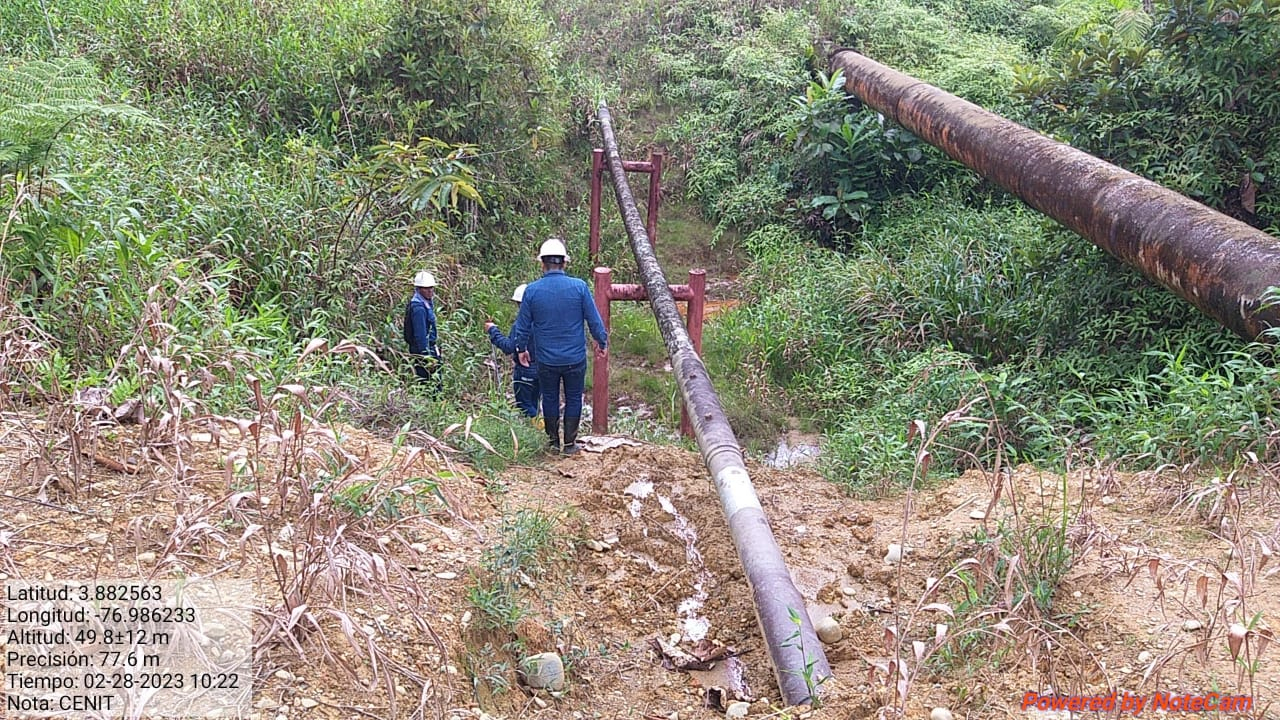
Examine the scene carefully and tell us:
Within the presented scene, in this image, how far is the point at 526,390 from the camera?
570 cm

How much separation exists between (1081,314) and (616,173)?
13.8 ft

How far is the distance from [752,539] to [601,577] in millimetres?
722

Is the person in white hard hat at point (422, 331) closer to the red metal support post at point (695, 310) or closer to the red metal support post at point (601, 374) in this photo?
the red metal support post at point (601, 374)

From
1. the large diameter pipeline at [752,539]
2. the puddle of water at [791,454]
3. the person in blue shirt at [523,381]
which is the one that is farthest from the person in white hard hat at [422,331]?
the puddle of water at [791,454]

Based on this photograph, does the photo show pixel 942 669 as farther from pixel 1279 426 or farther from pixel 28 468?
pixel 28 468

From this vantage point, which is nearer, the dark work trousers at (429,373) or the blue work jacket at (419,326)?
the dark work trousers at (429,373)

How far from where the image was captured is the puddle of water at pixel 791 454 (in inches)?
229

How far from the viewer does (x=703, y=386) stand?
15.8 feet

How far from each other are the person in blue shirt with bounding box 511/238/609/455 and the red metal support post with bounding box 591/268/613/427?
0.50 meters

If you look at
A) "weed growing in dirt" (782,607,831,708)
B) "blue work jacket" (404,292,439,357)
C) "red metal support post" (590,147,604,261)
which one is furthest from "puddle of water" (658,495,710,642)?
"red metal support post" (590,147,604,261)

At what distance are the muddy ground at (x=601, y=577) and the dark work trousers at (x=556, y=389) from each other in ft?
3.51

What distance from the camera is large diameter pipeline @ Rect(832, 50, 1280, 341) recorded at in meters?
4.50

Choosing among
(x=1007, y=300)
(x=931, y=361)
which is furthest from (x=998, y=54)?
(x=931, y=361)

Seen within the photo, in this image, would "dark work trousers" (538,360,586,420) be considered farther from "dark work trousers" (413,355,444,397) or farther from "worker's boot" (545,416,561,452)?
"dark work trousers" (413,355,444,397)
